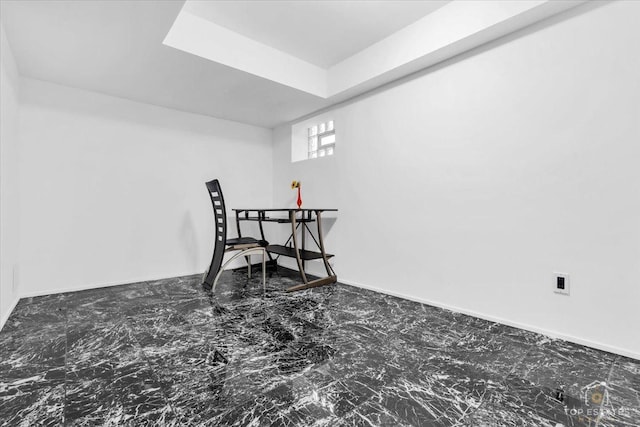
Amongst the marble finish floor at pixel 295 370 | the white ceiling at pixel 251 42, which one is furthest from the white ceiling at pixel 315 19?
the marble finish floor at pixel 295 370

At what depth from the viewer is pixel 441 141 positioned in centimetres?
253

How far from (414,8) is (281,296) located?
2676 millimetres

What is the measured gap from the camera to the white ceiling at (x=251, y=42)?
1.94 metres

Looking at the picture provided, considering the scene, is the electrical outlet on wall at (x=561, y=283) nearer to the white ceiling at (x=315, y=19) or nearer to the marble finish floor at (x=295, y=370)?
the marble finish floor at (x=295, y=370)

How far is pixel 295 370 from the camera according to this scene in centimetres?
150

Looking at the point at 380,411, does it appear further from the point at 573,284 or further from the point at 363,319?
the point at 573,284

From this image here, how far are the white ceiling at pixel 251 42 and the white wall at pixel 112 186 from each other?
0.29 metres

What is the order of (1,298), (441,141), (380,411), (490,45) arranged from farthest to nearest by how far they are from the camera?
(441,141), (490,45), (1,298), (380,411)

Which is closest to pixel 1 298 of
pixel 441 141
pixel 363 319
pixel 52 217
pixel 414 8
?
pixel 52 217

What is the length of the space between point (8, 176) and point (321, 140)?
10.1 feet

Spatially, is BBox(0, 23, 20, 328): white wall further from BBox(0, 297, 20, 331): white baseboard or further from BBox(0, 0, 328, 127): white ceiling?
BBox(0, 0, 328, 127): white ceiling

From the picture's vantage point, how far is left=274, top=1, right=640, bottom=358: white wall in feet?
5.62

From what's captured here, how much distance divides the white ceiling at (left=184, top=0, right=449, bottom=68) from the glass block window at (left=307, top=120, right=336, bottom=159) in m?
1.17

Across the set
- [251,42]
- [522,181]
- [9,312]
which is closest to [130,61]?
[251,42]
